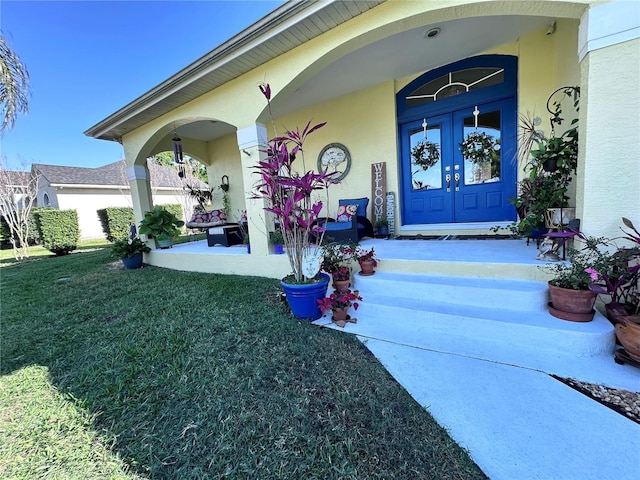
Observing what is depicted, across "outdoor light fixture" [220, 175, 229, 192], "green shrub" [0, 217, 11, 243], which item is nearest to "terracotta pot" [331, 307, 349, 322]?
"outdoor light fixture" [220, 175, 229, 192]

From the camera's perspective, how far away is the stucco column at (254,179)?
3840mm

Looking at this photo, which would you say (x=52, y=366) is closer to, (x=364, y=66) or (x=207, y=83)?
(x=207, y=83)

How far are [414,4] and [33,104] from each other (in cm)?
584

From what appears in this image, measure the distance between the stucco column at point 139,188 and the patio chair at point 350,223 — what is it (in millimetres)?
4322

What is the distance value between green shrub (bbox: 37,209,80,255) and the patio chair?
32.7 feet

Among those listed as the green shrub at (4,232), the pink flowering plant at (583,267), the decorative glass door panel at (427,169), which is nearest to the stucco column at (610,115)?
the pink flowering plant at (583,267)

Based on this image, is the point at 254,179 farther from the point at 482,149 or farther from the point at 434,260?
the point at 482,149

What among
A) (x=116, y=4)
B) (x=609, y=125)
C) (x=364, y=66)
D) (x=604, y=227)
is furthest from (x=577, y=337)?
(x=116, y=4)

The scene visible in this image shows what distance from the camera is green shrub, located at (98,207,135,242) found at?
12.2 meters

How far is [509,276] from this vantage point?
2514 mm

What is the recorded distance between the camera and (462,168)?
4.74 metres

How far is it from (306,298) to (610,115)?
293 centimetres

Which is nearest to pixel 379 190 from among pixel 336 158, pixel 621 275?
pixel 336 158

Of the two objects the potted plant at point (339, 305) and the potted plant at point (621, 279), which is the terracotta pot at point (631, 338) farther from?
Answer: the potted plant at point (339, 305)
